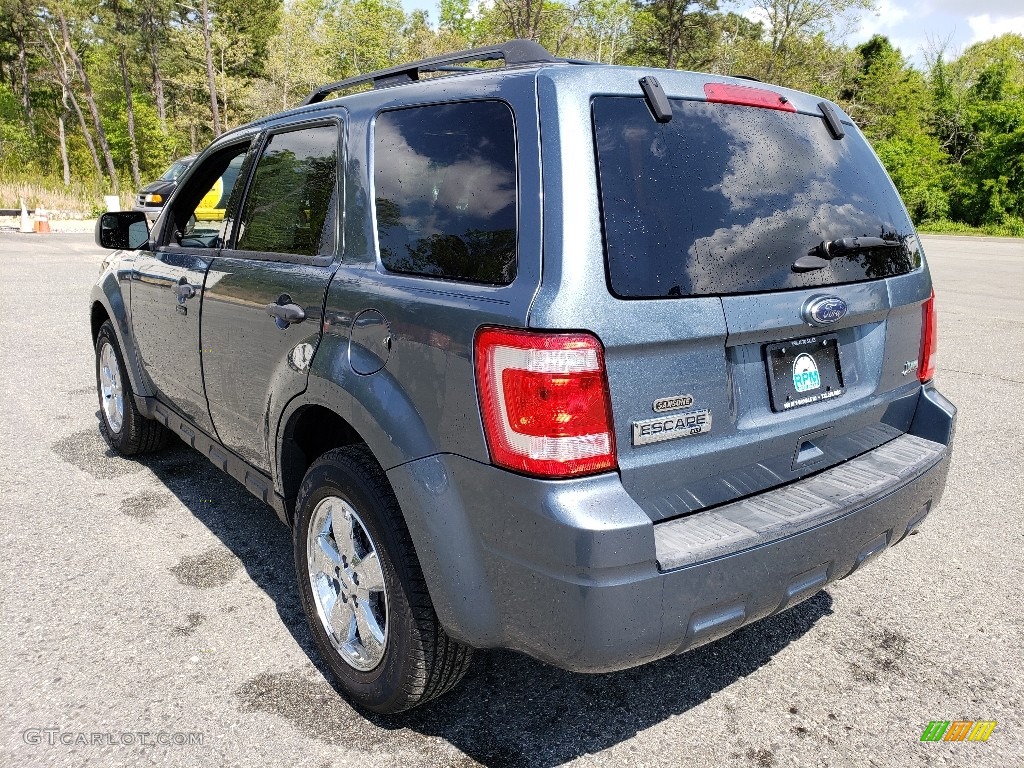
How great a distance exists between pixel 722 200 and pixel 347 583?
168 centimetres

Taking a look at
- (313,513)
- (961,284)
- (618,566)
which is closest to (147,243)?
(313,513)

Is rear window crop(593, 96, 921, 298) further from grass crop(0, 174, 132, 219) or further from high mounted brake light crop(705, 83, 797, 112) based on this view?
grass crop(0, 174, 132, 219)

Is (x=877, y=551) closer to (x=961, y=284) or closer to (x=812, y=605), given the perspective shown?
(x=812, y=605)

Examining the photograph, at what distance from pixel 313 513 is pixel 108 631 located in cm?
107

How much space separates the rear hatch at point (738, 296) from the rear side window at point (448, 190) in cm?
27

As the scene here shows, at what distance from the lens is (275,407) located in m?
2.81

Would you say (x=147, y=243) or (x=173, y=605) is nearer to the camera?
(x=173, y=605)

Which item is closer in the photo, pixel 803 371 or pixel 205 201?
pixel 803 371

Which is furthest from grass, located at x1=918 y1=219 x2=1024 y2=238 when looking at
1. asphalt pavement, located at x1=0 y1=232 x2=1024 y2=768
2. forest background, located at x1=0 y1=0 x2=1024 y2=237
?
asphalt pavement, located at x1=0 y1=232 x2=1024 y2=768

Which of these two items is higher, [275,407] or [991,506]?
[275,407]

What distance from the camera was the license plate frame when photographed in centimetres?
224

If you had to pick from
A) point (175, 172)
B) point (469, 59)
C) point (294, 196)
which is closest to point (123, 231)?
point (294, 196)

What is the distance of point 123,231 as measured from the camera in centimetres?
421

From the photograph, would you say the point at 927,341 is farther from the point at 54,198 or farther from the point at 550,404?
the point at 54,198
